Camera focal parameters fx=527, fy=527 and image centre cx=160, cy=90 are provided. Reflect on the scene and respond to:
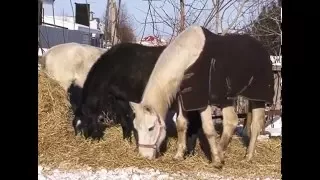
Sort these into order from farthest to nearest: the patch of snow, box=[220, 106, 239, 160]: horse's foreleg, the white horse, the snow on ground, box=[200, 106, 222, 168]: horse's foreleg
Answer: the patch of snow < the white horse < box=[220, 106, 239, 160]: horse's foreleg < box=[200, 106, 222, 168]: horse's foreleg < the snow on ground

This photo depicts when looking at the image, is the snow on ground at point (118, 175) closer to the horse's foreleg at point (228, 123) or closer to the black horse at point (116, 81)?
the horse's foreleg at point (228, 123)

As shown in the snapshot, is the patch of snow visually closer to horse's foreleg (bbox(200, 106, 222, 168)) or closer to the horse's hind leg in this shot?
the horse's hind leg

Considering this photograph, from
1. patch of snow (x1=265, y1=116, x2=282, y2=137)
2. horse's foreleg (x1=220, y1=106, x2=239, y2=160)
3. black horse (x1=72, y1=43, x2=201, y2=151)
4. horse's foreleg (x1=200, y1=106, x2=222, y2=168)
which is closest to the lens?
horse's foreleg (x1=200, y1=106, x2=222, y2=168)

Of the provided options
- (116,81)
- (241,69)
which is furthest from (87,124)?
(241,69)

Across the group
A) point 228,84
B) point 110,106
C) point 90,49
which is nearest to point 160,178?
point 228,84

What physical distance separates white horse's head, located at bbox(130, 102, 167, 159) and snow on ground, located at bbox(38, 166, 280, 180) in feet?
1.56

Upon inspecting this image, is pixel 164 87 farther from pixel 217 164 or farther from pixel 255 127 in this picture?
pixel 255 127

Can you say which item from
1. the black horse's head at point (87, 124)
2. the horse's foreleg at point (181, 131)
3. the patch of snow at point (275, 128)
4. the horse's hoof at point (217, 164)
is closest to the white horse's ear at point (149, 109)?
the horse's foreleg at point (181, 131)

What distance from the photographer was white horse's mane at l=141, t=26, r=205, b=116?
5.74 m

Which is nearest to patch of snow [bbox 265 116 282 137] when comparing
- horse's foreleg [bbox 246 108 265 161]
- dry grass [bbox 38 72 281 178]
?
dry grass [bbox 38 72 281 178]

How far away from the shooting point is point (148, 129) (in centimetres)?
587
